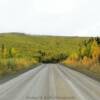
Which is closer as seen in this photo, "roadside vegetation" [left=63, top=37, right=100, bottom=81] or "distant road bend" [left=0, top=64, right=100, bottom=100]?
"distant road bend" [left=0, top=64, right=100, bottom=100]

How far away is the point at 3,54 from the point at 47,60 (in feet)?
272

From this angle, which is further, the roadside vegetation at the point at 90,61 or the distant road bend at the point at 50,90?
the roadside vegetation at the point at 90,61

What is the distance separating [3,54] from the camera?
3836 inches

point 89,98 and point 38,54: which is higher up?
point 89,98

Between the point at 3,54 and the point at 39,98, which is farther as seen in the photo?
the point at 3,54

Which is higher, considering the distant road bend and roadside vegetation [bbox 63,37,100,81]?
the distant road bend

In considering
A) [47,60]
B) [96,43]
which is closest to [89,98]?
[96,43]

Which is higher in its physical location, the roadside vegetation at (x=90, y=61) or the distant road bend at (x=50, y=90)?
the distant road bend at (x=50, y=90)

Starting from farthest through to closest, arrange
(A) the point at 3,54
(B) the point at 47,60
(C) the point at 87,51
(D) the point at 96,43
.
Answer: (B) the point at 47,60 < (A) the point at 3,54 < (C) the point at 87,51 < (D) the point at 96,43

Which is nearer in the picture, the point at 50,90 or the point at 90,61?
the point at 50,90

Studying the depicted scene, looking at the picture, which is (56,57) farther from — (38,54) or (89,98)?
(89,98)

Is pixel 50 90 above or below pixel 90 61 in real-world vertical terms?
above

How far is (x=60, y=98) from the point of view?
56.7 feet

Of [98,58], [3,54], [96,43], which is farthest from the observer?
[3,54]
